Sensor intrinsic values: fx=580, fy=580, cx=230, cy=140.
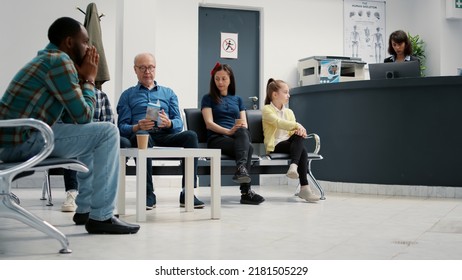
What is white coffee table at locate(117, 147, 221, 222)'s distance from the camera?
3.17 metres

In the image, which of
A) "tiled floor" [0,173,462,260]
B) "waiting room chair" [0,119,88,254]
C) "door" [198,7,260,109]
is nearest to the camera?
"waiting room chair" [0,119,88,254]

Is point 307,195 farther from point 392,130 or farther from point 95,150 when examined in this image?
point 95,150

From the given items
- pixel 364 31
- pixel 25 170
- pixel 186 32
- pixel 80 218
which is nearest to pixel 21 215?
pixel 25 170

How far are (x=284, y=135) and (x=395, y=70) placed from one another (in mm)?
1296

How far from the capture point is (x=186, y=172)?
374 cm

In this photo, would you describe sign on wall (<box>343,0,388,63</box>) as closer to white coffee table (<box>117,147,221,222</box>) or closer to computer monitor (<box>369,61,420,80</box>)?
computer monitor (<box>369,61,420,80</box>)

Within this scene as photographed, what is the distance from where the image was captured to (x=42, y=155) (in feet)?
7.09

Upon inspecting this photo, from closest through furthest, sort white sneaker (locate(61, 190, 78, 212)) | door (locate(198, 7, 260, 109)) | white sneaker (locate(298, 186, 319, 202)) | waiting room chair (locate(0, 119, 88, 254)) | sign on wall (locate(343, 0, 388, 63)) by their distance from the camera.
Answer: waiting room chair (locate(0, 119, 88, 254)) → white sneaker (locate(61, 190, 78, 212)) → white sneaker (locate(298, 186, 319, 202)) → door (locate(198, 7, 260, 109)) → sign on wall (locate(343, 0, 388, 63))

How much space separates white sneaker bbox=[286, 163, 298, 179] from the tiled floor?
0.71 feet

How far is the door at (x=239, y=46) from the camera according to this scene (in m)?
6.96

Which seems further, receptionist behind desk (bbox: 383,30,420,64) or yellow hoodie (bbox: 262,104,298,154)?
receptionist behind desk (bbox: 383,30,420,64)

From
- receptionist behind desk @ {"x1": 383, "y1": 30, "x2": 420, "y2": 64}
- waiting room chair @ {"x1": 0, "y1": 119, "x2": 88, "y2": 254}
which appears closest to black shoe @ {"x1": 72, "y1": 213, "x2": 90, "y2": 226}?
waiting room chair @ {"x1": 0, "y1": 119, "x2": 88, "y2": 254}

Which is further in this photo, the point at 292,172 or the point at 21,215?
the point at 292,172

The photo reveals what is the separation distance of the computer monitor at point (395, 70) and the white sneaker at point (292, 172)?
4.74 feet
